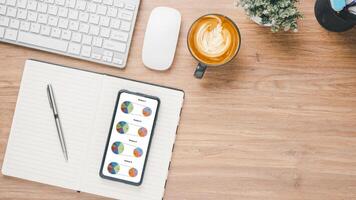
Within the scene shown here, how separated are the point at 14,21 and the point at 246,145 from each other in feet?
1.78

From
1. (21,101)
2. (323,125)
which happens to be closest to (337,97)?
(323,125)

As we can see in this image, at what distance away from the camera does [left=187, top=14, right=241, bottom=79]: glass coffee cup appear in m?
0.90

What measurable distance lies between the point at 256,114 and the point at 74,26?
417mm

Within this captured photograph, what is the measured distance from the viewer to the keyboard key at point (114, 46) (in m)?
0.94

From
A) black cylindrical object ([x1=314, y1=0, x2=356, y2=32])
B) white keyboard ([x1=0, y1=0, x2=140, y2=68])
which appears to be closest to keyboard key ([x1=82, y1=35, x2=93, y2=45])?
white keyboard ([x1=0, y1=0, x2=140, y2=68])

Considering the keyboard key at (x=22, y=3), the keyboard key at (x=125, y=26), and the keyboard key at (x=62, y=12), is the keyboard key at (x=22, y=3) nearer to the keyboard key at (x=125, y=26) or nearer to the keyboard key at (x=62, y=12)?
the keyboard key at (x=62, y=12)

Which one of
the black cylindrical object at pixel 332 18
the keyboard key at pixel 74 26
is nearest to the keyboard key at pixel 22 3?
the keyboard key at pixel 74 26

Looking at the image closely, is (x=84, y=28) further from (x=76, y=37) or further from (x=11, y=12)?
(x=11, y=12)

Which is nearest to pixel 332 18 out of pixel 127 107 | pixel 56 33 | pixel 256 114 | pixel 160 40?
pixel 256 114

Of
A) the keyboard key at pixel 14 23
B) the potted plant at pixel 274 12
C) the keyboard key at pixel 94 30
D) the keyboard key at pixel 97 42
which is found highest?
the potted plant at pixel 274 12

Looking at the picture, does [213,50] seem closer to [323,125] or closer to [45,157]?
[323,125]

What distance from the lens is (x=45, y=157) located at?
94 cm

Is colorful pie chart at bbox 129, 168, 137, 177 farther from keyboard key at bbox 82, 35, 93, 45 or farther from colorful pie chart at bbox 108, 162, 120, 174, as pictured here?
keyboard key at bbox 82, 35, 93, 45

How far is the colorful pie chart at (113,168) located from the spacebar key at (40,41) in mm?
254
